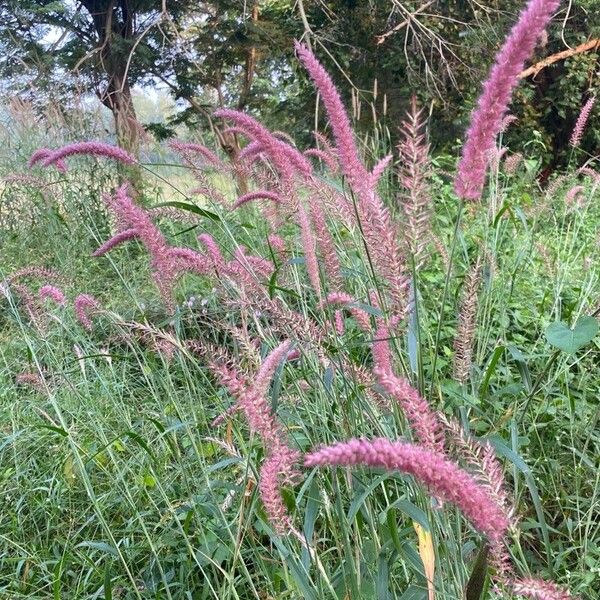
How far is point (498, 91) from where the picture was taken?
68cm

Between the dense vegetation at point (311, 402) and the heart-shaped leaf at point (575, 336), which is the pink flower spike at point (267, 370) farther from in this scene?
the heart-shaped leaf at point (575, 336)

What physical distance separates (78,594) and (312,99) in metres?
7.92

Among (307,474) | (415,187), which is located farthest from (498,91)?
(307,474)

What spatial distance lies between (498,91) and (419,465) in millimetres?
413

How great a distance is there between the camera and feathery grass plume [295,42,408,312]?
3.06 ft

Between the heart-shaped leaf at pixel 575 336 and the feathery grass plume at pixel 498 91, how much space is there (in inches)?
14.1

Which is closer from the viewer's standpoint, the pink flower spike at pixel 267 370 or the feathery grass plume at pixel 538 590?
the feathery grass plume at pixel 538 590

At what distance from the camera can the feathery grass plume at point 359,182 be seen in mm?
932

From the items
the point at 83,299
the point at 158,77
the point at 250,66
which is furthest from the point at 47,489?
the point at 250,66

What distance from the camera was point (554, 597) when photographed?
0.70 m

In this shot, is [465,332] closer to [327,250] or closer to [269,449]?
[327,250]

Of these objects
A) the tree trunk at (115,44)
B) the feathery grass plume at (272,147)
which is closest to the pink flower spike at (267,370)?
the feathery grass plume at (272,147)

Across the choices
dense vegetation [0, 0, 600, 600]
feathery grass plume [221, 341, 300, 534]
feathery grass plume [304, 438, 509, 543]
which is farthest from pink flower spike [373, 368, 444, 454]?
feathery grass plume [221, 341, 300, 534]

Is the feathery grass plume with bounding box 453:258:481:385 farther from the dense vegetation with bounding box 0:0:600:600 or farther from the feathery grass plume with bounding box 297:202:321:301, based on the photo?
the feathery grass plume with bounding box 297:202:321:301
